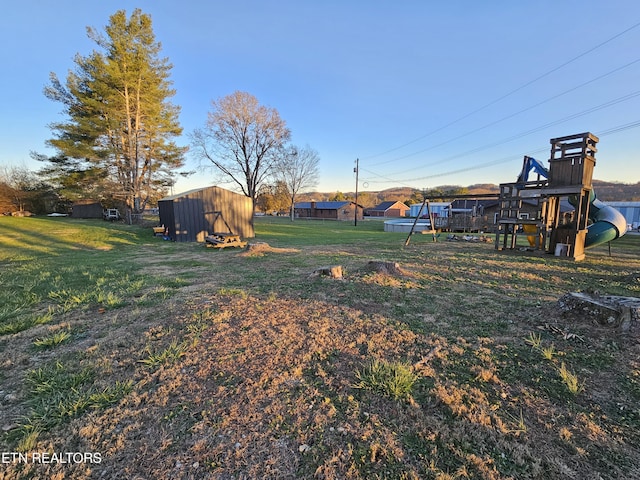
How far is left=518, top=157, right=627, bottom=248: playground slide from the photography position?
9445 millimetres

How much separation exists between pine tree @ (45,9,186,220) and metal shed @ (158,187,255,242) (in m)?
9.24

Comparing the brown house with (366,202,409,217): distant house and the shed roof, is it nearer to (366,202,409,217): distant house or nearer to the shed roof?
the shed roof

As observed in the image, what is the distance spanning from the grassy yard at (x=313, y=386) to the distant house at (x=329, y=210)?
152 feet

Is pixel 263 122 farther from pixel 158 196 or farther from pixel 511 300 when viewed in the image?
pixel 511 300

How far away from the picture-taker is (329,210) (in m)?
53.6

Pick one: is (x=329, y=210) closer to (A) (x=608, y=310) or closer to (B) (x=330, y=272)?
(B) (x=330, y=272)

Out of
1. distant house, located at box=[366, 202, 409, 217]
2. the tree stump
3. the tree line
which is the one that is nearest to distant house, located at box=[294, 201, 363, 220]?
distant house, located at box=[366, 202, 409, 217]

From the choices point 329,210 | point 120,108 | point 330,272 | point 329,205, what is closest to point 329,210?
point 329,210

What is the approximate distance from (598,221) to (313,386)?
41.5 feet

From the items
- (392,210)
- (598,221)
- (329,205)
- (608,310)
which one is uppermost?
(329,205)

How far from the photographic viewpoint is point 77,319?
151 inches

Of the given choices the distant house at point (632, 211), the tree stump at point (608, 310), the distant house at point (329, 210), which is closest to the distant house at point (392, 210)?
the distant house at point (329, 210)

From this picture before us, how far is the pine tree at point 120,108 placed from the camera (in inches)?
762

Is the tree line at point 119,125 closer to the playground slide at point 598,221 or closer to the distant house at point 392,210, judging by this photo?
the playground slide at point 598,221
